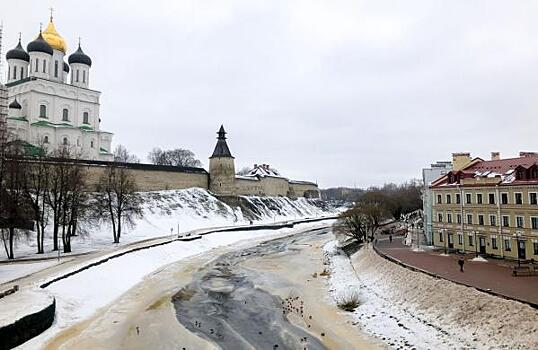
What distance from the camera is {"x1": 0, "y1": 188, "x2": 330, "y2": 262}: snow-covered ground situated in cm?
3331

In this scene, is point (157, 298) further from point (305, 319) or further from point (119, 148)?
point (119, 148)

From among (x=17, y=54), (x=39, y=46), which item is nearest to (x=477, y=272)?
(x=39, y=46)

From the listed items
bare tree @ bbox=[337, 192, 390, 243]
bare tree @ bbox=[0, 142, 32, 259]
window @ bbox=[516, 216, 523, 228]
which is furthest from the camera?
bare tree @ bbox=[337, 192, 390, 243]

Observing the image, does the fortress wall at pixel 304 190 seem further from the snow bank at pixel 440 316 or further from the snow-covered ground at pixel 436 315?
the snow bank at pixel 440 316

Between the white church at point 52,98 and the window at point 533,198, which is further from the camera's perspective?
the white church at point 52,98

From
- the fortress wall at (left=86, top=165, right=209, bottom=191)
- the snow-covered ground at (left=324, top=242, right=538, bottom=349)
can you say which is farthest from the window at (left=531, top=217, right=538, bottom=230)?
the fortress wall at (left=86, top=165, right=209, bottom=191)

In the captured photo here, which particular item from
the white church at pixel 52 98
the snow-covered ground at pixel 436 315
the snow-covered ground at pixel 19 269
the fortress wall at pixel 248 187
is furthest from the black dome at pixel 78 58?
the snow-covered ground at pixel 436 315

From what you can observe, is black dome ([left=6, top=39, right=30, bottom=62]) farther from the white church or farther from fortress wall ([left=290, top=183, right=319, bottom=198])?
fortress wall ([left=290, top=183, right=319, bottom=198])

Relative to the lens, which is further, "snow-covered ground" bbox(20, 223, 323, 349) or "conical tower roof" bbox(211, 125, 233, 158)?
"conical tower roof" bbox(211, 125, 233, 158)

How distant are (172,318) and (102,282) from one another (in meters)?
6.82

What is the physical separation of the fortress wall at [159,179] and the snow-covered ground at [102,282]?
19667mm

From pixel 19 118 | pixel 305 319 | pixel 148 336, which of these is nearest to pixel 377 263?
pixel 305 319

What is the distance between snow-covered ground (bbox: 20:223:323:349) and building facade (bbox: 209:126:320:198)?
96.0 feet

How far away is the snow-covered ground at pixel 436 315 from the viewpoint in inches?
500
